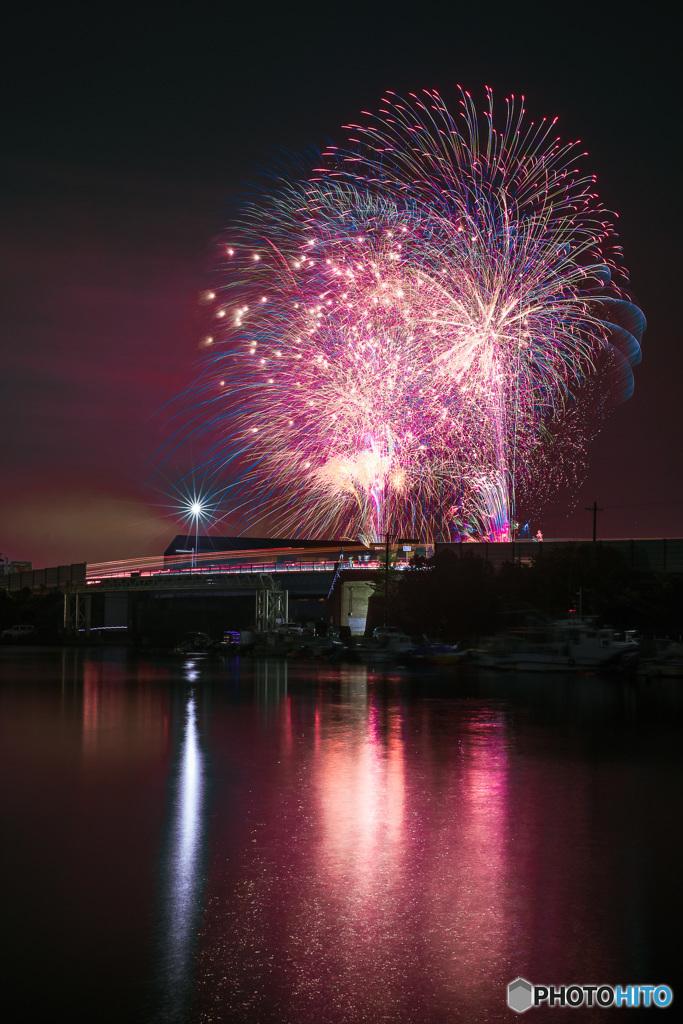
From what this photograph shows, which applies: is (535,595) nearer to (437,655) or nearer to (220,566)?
(437,655)

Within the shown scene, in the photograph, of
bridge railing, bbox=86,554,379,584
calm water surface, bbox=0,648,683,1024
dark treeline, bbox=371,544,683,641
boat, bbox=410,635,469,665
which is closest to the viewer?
calm water surface, bbox=0,648,683,1024

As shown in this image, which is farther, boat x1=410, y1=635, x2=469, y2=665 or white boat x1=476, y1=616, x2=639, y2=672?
boat x1=410, y1=635, x2=469, y2=665

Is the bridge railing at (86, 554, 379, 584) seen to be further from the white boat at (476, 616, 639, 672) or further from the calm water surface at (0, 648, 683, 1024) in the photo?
the calm water surface at (0, 648, 683, 1024)

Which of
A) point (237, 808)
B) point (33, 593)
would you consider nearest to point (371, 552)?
point (33, 593)

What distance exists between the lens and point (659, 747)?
20469mm

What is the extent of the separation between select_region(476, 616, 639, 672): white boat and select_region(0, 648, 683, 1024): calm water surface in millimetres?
28082

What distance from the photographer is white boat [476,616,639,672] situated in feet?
168

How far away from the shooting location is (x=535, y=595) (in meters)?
80.6

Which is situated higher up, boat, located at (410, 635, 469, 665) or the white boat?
the white boat

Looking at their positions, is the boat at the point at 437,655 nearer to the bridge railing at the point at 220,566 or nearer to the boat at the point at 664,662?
the boat at the point at 664,662

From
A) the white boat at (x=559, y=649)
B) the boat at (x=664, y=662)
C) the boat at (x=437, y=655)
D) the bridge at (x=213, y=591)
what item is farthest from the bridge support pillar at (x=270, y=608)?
the boat at (x=664, y=662)

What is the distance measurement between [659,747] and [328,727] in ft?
27.6

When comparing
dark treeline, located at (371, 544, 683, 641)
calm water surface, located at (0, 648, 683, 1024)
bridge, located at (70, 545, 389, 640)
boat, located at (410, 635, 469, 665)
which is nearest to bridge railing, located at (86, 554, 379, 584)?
bridge, located at (70, 545, 389, 640)

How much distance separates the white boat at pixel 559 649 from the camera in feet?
168
